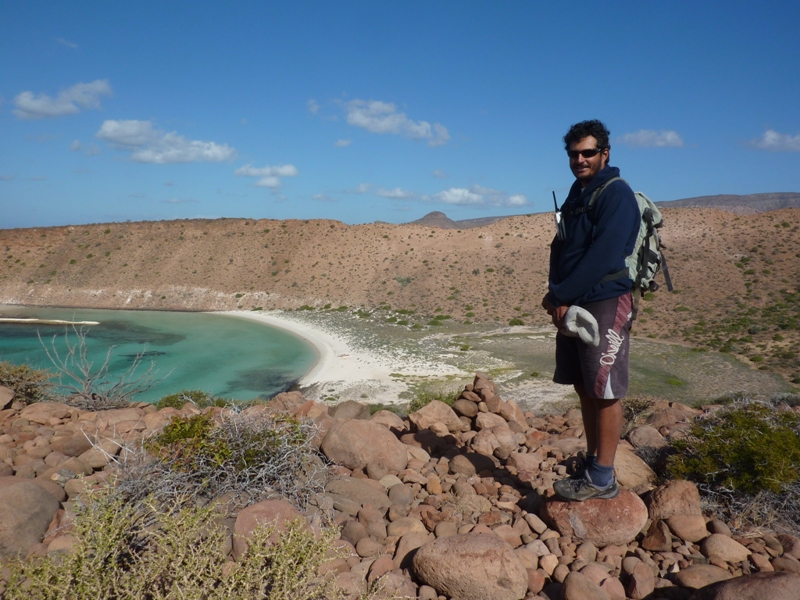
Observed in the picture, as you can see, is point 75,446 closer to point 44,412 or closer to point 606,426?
point 44,412

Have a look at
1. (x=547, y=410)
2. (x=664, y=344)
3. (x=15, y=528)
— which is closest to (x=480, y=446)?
(x=15, y=528)

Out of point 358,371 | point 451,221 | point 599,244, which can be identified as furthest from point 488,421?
point 451,221

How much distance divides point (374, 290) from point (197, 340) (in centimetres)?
1094

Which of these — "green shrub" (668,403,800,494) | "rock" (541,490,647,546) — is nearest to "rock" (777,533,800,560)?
"green shrub" (668,403,800,494)

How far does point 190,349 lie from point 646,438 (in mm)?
17833

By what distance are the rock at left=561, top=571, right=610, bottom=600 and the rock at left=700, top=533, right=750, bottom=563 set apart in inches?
29.1

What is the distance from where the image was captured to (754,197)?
8956cm

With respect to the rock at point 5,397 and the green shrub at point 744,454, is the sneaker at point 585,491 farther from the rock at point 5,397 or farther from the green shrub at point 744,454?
the rock at point 5,397

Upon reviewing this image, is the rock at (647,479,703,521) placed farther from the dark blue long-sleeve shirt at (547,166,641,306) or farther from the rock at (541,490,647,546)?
the dark blue long-sleeve shirt at (547,166,641,306)

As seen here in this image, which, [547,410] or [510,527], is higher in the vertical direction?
[510,527]

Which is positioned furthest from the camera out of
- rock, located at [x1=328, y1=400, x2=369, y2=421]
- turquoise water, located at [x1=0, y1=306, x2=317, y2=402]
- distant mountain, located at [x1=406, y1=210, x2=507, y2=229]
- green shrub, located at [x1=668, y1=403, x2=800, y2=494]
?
distant mountain, located at [x1=406, y1=210, x2=507, y2=229]

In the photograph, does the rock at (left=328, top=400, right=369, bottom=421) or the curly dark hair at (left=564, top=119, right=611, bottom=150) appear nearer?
the curly dark hair at (left=564, top=119, right=611, bottom=150)

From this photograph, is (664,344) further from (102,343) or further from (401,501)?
(102,343)

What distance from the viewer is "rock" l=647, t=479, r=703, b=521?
2818mm
